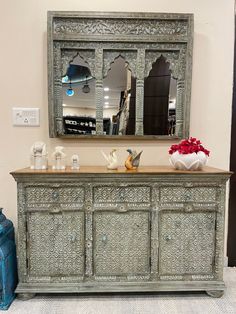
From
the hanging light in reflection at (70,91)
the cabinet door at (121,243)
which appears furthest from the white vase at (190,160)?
the hanging light in reflection at (70,91)

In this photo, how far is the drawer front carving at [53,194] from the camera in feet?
5.37

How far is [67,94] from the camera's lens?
6.49 ft

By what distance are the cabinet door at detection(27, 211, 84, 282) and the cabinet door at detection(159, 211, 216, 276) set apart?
1.88ft

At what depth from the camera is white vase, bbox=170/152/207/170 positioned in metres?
1.69

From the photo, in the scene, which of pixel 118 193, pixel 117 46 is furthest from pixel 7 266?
pixel 117 46

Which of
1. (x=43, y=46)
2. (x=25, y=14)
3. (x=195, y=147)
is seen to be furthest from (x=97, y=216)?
(x=25, y=14)

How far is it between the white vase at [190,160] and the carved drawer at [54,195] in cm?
70

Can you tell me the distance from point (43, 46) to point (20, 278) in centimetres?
175

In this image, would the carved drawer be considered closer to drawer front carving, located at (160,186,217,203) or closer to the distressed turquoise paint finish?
the distressed turquoise paint finish

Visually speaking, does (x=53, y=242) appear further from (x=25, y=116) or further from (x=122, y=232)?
(x=25, y=116)

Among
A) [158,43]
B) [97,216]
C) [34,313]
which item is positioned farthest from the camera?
[158,43]

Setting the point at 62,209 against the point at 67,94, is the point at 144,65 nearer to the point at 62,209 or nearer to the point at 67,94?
the point at 67,94

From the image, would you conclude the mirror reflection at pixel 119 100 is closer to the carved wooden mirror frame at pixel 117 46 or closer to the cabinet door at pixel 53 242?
the carved wooden mirror frame at pixel 117 46

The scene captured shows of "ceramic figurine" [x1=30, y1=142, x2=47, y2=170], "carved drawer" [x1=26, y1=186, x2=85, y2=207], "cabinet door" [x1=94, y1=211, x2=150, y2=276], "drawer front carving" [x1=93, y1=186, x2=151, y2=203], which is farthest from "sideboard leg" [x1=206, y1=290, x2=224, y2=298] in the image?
"ceramic figurine" [x1=30, y1=142, x2=47, y2=170]
